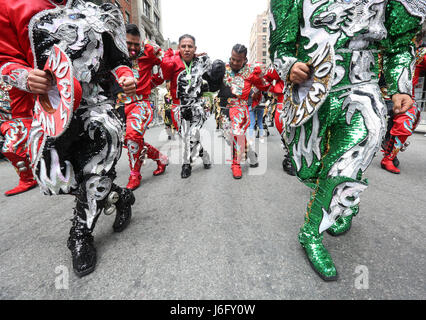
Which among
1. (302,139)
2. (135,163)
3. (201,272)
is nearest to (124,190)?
(201,272)

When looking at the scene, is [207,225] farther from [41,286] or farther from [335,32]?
[335,32]

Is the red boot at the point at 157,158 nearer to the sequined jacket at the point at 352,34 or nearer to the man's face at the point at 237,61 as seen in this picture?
the man's face at the point at 237,61

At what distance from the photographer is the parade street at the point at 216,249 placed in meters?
1.16

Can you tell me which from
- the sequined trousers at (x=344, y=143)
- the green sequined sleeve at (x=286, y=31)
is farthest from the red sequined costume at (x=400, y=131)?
the green sequined sleeve at (x=286, y=31)

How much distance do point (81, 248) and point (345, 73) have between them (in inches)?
76.8

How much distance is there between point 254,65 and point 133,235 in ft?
9.92

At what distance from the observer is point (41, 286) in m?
1.21

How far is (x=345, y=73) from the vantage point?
1.19m

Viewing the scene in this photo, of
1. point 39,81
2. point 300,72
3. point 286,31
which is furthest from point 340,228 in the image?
point 39,81

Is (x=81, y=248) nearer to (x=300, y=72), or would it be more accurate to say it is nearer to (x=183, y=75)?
(x=300, y=72)

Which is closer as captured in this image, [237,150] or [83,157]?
[83,157]

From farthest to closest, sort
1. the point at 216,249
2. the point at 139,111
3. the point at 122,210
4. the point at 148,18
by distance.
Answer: the point at 148,18
the point at 139,111
the point at 122,210
the point at 216,249

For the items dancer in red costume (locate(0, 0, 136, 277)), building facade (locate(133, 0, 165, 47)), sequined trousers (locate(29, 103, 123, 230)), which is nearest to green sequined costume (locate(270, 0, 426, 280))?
dancer in red costume (locate(0, 0, 136, 277))

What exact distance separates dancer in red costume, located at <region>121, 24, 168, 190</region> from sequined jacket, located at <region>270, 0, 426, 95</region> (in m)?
2.14
